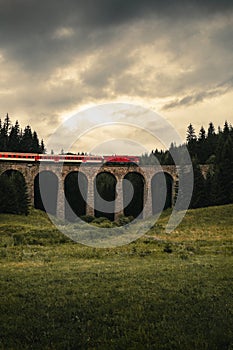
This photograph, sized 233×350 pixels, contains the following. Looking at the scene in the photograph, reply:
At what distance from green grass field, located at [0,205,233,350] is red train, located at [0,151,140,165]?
40838mm

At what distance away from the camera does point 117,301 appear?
12586mm

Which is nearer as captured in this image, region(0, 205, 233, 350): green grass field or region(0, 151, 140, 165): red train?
region(0, 205, 233, 350): green grass field

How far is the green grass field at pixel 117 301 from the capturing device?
879 cm

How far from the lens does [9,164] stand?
218 feet

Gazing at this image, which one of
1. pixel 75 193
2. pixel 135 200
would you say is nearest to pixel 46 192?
pixel 75 193

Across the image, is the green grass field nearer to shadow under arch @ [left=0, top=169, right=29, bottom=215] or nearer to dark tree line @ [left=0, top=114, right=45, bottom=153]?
shadow under arch @ [left=0, top=169, right=29, bottom=215]

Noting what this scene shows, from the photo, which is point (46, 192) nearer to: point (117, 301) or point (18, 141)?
point (18, 141)

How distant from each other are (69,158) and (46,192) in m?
23.7

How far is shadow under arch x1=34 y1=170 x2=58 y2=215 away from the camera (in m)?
79.1

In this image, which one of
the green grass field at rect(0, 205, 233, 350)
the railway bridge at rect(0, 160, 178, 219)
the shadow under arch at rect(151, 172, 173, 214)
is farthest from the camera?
the shadow under arch at rect(151, 172, 173, 214)

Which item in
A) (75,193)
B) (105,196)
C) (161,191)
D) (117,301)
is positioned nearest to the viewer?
(117,301)

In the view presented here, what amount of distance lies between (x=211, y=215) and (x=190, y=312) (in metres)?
45.4

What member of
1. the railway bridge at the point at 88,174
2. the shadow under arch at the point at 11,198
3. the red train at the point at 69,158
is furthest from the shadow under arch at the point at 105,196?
the shadow under arch at the point at 11,198

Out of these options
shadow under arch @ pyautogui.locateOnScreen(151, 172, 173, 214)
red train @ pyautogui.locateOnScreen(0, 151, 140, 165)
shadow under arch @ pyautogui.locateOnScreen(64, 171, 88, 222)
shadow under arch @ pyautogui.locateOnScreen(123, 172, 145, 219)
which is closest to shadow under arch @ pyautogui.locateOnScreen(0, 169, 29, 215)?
red train @ pyautogui.locateOnScreen(0, 151, 140, 165)
